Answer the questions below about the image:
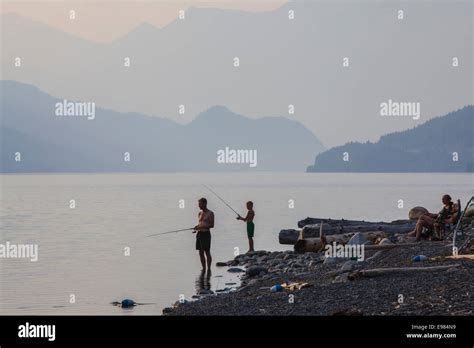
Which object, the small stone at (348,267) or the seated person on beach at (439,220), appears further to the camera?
the seated person on beach at (439,220)

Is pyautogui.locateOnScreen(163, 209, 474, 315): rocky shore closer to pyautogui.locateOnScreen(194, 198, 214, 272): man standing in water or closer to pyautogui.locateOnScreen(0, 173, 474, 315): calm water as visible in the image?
pyautogui.locateOnScreen(194, 198, 214, 272): man standing in water

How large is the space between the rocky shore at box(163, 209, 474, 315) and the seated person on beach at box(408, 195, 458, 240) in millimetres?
432

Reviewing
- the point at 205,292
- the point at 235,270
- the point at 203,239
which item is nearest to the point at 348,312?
the point at 205,292

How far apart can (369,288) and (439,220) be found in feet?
27.6

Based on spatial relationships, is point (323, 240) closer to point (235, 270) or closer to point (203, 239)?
point (235, 270)

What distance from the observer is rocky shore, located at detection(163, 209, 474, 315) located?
52.4ft

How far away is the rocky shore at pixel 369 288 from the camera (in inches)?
629

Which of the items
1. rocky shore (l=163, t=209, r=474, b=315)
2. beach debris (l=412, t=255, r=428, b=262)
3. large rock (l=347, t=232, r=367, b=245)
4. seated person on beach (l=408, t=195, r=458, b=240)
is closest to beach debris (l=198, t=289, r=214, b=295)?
rocky shore (l=163, t=209, r=474, b=315)

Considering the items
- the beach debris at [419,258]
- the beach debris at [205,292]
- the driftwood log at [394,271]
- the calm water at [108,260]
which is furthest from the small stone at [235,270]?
the driftwood log at [394,271]

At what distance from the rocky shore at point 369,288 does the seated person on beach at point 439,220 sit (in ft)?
1.42

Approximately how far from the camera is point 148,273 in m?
32.2

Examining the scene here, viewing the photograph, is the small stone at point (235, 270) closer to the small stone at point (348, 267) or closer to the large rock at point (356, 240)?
the large rock at point (356, 240)
